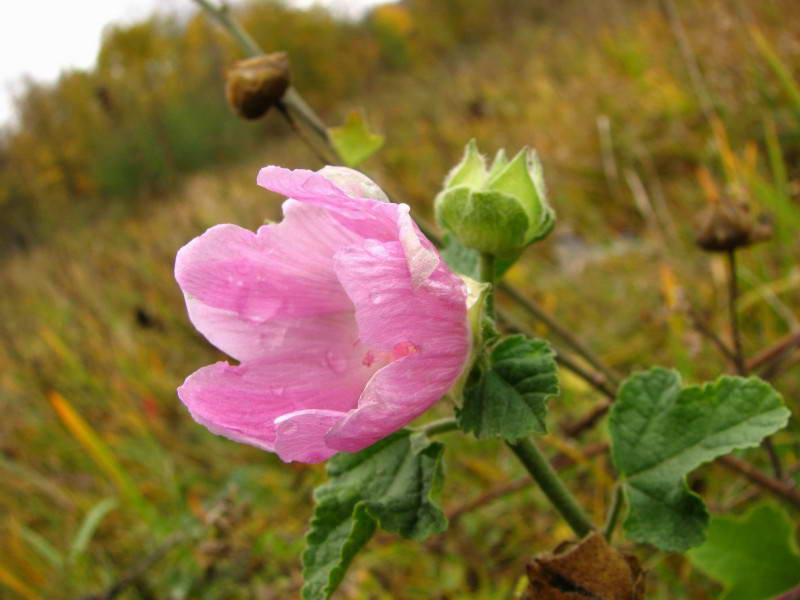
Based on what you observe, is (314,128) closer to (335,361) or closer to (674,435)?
(335,361)

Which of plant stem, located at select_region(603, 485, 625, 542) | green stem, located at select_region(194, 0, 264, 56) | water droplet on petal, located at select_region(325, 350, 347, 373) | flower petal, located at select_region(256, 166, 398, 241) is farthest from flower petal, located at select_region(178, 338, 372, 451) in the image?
green stem, located at select_region(194, 0, 264, 56)

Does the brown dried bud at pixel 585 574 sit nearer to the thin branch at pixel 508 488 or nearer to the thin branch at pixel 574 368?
the thin branch at pixel 574 368

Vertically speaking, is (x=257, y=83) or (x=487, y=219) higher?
(x=257, y=83)

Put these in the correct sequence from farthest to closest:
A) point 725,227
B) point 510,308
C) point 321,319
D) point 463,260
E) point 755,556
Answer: point 510,308 < point 725,227 < point 755,556 < point 463,260 < point 321,319

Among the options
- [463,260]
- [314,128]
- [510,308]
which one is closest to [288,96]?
[314,128]

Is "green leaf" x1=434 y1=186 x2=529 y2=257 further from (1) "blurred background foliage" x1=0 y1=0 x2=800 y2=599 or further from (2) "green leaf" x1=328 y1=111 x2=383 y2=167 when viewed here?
(1) "blurred background foliage" x1=0 y1=0 x2=800 y2=599

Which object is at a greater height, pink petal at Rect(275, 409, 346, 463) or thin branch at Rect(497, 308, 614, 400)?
pink petal at Rect(275, 409, 346, 463)
